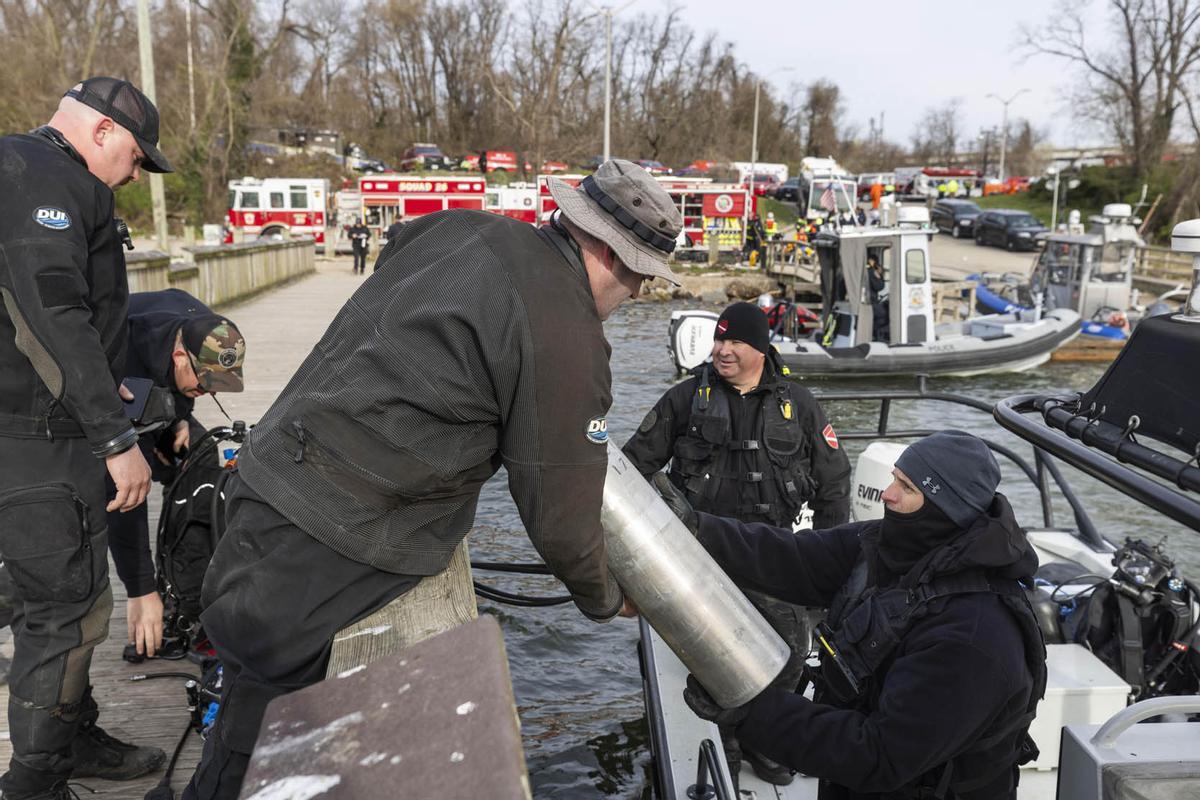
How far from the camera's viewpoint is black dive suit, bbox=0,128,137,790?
100 inches

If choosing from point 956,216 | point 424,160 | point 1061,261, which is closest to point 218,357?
point 1061,261

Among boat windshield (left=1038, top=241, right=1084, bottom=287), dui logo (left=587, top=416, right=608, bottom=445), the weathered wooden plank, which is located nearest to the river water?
dui logo (left=587, top=416, right=608, bottom=445)

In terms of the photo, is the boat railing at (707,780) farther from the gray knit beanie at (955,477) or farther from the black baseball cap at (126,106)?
the black baseball cap at (126,106)

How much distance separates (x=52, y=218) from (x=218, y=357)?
1080mm

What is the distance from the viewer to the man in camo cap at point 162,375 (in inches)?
132

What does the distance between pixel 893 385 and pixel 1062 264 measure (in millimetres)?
7245

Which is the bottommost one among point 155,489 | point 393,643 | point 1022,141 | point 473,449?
point 155,489

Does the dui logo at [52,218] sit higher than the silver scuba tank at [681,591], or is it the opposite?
the dui logo at [52,218]

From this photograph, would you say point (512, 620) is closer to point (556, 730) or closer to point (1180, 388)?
point (556, 730)

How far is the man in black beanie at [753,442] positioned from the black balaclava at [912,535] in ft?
6.56

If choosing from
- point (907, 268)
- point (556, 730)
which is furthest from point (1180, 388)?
point (907, 268)

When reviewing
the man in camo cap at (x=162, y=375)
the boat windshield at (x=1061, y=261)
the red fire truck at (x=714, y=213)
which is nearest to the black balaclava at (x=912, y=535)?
the man in camo cap at (x=162, y=375)

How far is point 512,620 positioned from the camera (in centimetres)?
764

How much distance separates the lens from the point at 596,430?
6.54ft
